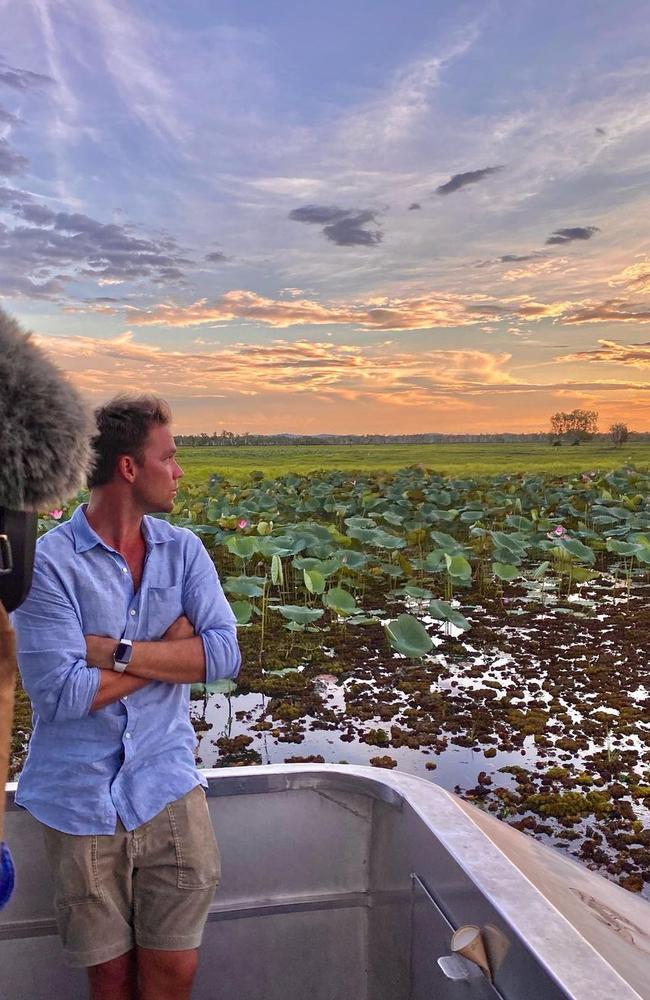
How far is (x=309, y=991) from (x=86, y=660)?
39.7 inches

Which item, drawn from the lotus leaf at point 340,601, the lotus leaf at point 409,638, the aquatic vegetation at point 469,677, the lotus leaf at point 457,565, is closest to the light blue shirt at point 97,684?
the aquatic vegetation at point 469,677

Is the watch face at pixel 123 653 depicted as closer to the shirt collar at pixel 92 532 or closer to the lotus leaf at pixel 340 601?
the shirt collar at pixel 92 532

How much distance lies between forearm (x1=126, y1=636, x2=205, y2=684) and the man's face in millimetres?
269

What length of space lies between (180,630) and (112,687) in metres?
0.19

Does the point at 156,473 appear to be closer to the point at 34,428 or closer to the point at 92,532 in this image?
the point at 92,532

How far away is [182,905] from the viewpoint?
150cm

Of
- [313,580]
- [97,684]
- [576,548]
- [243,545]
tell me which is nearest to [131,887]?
[97,684]

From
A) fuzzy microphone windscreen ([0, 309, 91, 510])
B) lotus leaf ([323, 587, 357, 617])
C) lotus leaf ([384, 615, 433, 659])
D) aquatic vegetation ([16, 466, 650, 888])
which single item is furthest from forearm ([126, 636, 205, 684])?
lotus leaf ([323, 587, 357, 617])

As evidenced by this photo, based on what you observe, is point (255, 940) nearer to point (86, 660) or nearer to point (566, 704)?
point (86, 660)

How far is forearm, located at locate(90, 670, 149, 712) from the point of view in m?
1.50

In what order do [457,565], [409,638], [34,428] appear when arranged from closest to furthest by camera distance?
[34,428], [409,638], [457,565]

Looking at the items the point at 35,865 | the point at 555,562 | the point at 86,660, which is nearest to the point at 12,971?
the point at 35,865

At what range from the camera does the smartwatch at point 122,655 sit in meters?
1.52

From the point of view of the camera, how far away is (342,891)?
189 cm
